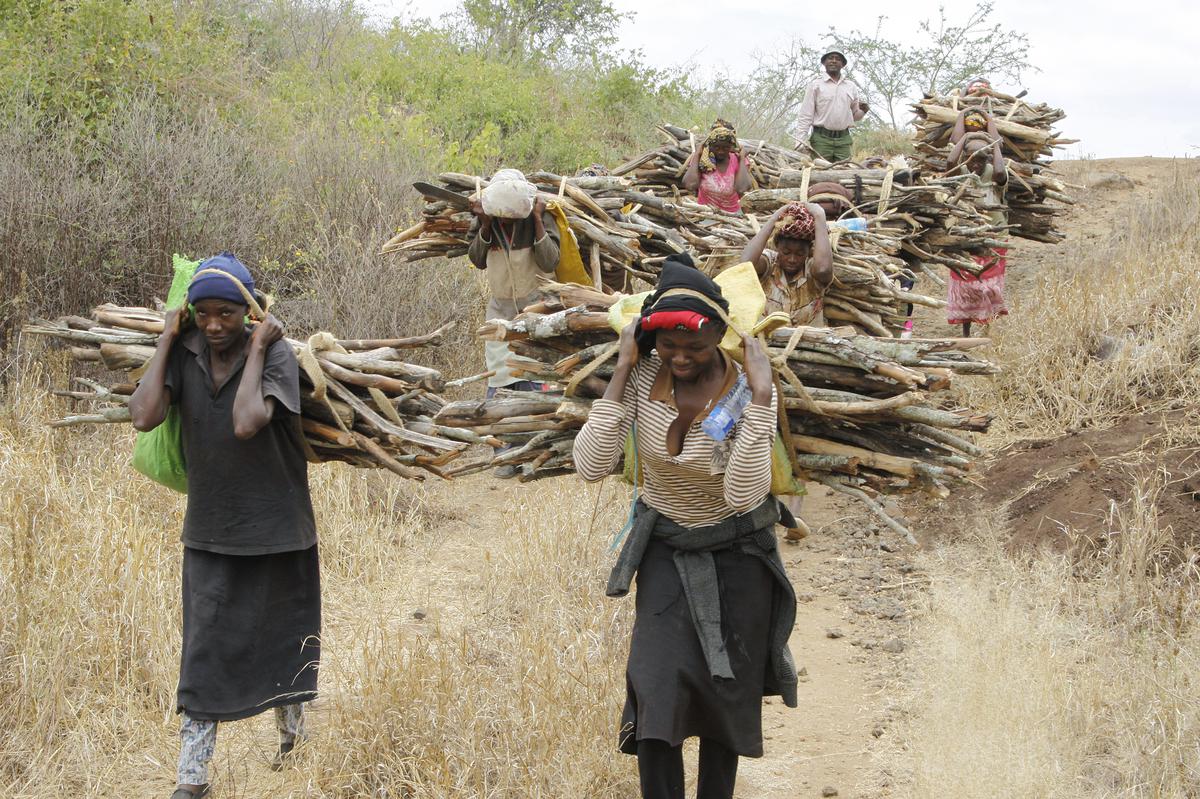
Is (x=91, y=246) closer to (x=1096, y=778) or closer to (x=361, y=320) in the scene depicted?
(x=361, y=320)

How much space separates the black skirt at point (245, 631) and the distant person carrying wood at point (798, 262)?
2446 millimetres

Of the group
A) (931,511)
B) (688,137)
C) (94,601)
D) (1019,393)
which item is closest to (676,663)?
(94,601)

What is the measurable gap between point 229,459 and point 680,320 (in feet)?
4.80

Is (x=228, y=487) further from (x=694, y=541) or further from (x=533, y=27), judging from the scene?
(x=533, y=27)

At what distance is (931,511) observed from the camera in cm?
695

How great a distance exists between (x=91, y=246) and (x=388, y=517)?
302 cm

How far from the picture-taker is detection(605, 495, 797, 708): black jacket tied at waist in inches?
126

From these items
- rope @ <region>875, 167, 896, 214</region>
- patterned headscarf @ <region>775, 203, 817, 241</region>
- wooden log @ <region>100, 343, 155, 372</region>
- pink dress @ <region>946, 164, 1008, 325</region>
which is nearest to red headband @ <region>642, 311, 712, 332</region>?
wooden log @ <region>100, 343, 155, 372</region>

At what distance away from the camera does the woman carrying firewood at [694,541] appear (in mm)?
3148

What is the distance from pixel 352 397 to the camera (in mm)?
3756

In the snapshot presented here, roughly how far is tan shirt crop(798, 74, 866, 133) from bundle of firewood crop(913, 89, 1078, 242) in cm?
65

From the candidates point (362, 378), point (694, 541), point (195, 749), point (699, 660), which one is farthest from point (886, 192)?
point (195, 749)

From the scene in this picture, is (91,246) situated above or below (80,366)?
above

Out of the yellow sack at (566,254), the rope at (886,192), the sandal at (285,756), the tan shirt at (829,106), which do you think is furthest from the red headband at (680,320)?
the tan shirt at (829,106)
